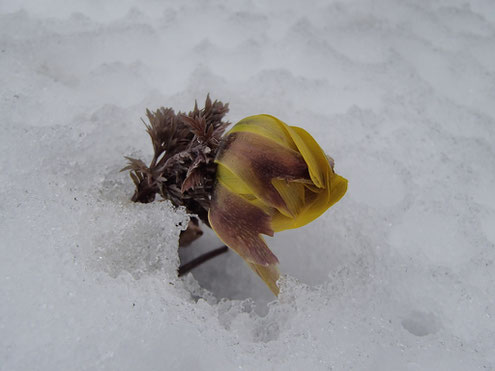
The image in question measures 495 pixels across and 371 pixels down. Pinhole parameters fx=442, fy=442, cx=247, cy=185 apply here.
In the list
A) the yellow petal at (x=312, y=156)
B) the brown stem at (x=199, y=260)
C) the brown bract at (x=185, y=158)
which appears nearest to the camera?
the yellow petal at (x=312, y=156)

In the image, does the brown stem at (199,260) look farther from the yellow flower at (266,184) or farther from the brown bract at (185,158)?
the yellow flower at (266,184)

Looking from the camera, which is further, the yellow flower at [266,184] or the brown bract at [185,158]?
the brown bract at [185,158]

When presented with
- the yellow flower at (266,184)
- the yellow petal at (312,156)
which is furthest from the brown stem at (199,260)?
the yellow petal at (312,156)

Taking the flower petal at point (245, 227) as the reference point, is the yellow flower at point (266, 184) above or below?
above

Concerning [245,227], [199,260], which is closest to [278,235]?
[199,260]

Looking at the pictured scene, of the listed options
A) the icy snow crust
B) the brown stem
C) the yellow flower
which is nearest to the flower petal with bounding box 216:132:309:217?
the yellow flower

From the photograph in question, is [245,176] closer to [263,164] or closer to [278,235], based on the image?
[263,164]
